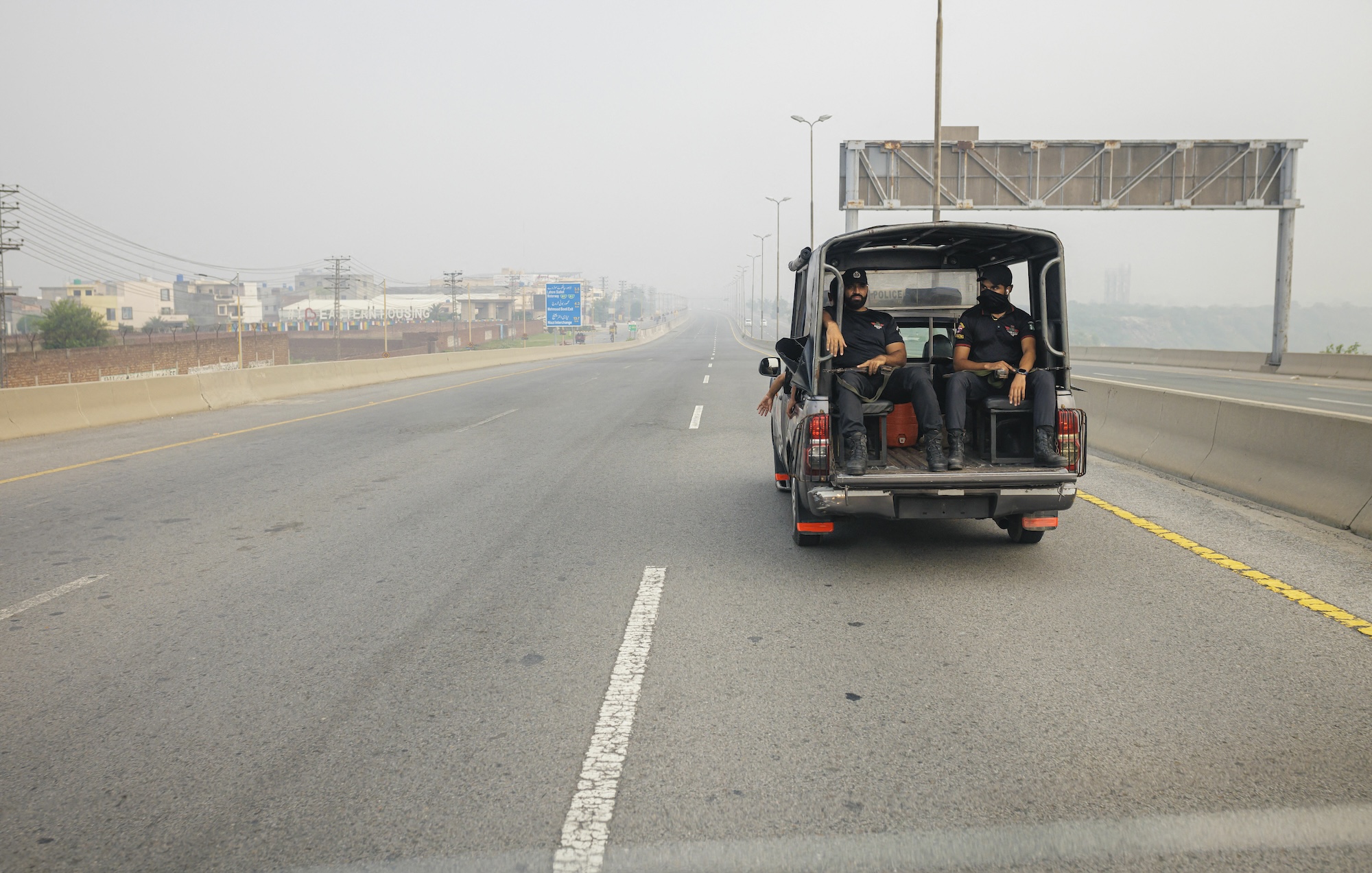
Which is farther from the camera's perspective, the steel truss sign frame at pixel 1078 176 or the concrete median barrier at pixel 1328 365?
the steel truss sign frame at pixel 1078 176

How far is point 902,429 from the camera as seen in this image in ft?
22.7

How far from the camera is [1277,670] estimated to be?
4.38 m

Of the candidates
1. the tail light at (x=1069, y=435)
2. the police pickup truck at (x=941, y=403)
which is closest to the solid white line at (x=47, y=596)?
the police pickup truck at (x=941, y=403)

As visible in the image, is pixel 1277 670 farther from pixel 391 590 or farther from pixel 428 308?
pixel 428 308

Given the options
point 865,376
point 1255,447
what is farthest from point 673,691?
point 1255,447

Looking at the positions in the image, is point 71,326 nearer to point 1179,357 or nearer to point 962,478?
point 1179,357

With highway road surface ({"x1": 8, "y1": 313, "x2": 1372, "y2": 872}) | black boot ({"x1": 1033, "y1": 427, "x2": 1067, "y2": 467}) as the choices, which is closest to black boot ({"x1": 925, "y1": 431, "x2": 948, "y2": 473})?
black boot ({"x1": 1033, "y1": 427, "x2": 1067, "y2": 467})

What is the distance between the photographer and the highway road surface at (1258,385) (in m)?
18.4

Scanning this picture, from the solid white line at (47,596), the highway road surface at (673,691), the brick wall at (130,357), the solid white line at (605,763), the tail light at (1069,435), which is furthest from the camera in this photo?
the brick wall at (130,357)

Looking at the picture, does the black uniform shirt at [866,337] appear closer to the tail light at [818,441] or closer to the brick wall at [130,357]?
the tail light at [818,441]

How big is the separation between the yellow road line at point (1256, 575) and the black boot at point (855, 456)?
2479 millimetres

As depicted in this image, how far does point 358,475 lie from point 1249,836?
914cm

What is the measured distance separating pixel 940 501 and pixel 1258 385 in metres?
22.5

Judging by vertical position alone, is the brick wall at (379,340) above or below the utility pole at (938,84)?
below
